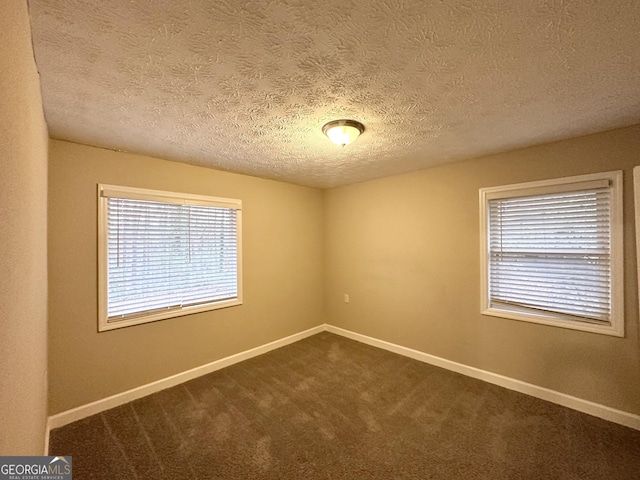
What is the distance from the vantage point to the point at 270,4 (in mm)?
937

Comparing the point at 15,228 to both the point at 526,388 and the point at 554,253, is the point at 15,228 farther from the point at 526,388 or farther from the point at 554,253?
the point at 526,388

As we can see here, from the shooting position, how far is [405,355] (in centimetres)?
326

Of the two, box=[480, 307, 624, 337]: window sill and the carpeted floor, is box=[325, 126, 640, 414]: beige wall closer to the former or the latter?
box=[480, 307, 624, 337]: window sill

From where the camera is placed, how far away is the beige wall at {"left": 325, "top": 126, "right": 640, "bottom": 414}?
6.68 ft

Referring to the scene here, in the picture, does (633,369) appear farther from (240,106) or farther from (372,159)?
(240,106)

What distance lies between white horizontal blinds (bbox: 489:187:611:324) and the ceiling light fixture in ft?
5.75

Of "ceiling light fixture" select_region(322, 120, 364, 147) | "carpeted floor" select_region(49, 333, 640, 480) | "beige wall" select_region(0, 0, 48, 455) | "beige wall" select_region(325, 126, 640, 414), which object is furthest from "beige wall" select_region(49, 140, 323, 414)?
"ceiling light fixture" select_region(322, 120, 364, 147)

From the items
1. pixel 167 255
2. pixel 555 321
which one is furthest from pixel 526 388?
pixel 167 255

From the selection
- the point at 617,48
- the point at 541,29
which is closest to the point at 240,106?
the point at 541,29

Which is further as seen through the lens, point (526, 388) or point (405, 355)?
point (405, 355)

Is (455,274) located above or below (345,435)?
above

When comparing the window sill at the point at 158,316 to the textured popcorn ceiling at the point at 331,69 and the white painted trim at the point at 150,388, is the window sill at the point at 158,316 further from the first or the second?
the textured popcorn ceiling at the point at 331,69

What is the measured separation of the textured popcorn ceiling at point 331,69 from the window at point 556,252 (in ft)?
1.71

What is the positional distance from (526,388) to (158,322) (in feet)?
11.8
